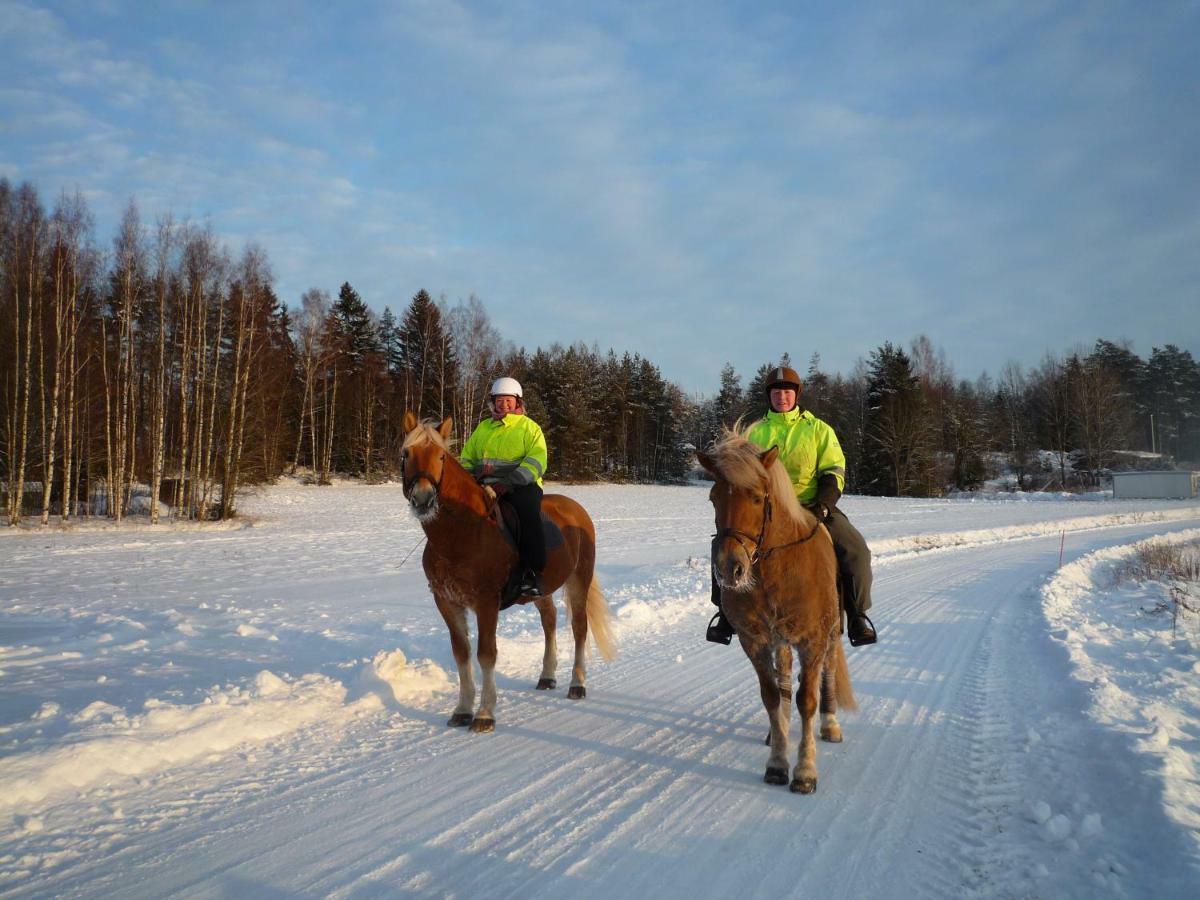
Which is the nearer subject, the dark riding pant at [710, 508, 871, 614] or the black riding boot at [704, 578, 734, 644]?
the black riding boot at [704, 578, 734, 644]

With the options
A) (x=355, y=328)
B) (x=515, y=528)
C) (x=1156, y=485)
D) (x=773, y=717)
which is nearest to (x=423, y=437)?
(x=515, y=528)

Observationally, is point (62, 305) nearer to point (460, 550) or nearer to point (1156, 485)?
point (460, 550)

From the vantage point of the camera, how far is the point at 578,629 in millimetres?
6277

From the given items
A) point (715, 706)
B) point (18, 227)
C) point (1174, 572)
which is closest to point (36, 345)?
point (18, 227)

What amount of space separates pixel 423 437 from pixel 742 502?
250 centimetres

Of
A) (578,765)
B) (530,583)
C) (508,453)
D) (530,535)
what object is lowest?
(578,765)

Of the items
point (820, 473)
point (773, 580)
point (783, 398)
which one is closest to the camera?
point (773, 580)

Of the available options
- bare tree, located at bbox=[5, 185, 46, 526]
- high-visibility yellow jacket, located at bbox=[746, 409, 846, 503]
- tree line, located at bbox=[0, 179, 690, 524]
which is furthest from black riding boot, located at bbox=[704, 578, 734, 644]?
bare tree, located at bbox=[5, 185, 46, 526]

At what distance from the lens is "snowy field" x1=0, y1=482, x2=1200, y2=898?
118 inches

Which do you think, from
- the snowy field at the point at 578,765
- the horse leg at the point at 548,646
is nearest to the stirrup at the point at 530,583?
the horse leg at the point at 548,646

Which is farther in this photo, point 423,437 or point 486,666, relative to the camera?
point 486,666

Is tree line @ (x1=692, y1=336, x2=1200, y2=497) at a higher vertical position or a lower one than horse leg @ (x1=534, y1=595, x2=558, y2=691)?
higher

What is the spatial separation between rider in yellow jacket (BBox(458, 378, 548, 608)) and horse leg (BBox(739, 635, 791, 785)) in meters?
2.15

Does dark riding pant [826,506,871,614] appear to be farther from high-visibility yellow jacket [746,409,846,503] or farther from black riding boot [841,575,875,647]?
high-visibility yellow jacket [746,409,846,503]
